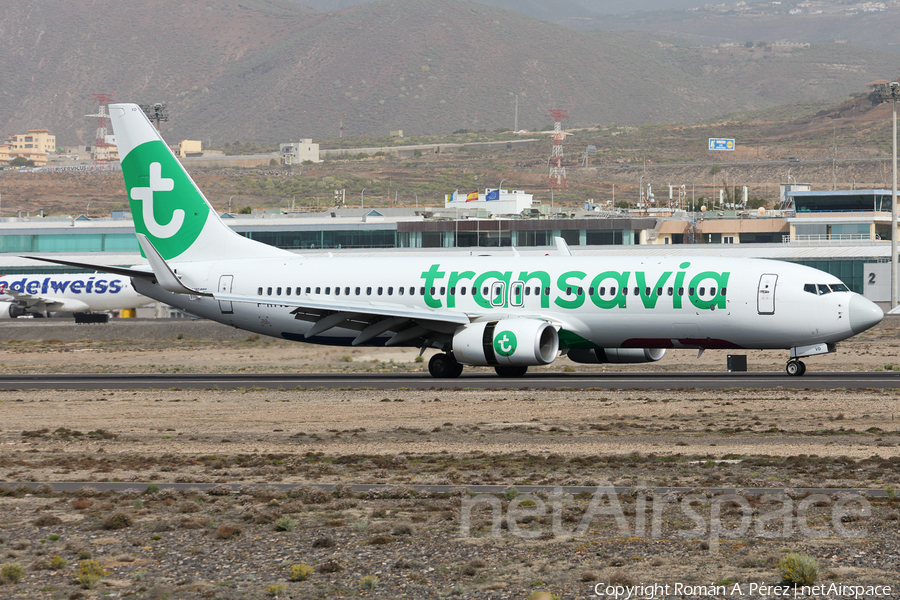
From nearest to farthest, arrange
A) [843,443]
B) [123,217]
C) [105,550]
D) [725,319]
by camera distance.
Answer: [105,550] < [843,443] < [725,319] < [123,217]

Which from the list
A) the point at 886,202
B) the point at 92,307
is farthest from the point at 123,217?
the point at 886,202

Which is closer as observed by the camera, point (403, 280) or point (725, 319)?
point (725, 319)

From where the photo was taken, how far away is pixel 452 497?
17531mm

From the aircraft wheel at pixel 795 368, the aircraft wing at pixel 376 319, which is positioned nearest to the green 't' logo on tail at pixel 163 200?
the aircraft wing at pixel 376 319

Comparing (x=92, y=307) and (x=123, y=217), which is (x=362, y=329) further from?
(x=123, y=217)

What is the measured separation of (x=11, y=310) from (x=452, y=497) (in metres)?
87.5

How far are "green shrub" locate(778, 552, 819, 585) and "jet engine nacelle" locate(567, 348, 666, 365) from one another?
93.8ft

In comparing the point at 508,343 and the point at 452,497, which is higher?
the point at 508,343

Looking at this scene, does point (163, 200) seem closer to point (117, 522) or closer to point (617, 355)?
point (617, 355)

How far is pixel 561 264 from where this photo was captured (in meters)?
40.8

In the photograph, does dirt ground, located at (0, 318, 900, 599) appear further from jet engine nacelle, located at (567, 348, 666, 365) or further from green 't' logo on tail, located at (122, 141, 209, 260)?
green 't' logo on tail, located at (122, 141, 209, 260)

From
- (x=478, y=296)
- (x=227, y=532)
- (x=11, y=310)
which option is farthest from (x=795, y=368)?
(x=11, y=310)

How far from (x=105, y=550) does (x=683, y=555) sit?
24.3ft

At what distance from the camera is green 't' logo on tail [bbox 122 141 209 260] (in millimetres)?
46125
